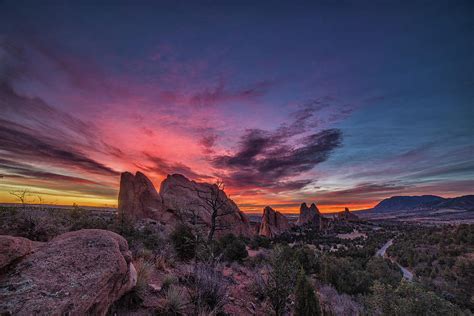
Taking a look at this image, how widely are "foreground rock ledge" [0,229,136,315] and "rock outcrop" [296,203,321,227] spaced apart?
2640 inches

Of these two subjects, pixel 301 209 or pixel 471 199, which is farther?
pixel 471 199

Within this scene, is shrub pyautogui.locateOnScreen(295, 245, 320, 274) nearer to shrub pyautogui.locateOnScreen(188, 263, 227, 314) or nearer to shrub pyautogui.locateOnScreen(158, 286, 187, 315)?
shrub pyautogui.locateOnScreen(188, 263, 227, 314)

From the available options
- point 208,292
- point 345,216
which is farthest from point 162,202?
point 345,216

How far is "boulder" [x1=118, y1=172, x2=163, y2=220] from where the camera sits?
1129 inches

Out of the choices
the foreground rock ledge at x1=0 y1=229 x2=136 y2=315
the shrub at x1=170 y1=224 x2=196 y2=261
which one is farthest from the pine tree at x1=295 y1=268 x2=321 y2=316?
the shrub at x1=170 y1=224 x2=196 y2=261

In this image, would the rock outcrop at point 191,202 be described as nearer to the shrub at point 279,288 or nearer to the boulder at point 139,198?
the boulder at point 139,198

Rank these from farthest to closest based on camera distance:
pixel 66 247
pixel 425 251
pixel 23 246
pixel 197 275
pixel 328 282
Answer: pixel 425 251, pixel 328 282, pixel 197 275, pixel 66 247, pixel 23 246

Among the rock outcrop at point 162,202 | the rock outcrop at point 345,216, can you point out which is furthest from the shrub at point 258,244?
the rock outcrop at point 345,216

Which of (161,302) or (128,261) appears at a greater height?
(128,261)

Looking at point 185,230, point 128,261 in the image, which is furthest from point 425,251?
point 128,261

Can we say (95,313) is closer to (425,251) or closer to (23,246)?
(23,246)

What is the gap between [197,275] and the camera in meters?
5.37

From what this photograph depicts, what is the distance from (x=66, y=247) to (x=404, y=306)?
941 centimetres

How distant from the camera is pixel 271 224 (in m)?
46.3
